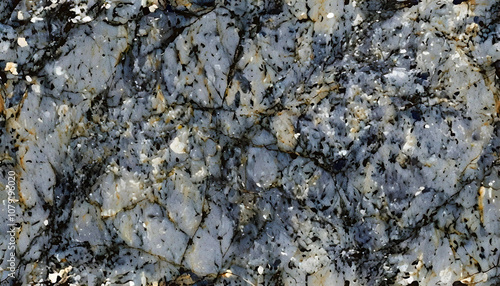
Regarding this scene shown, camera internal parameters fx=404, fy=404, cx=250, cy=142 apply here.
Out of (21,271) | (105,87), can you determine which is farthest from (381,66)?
(21,271)

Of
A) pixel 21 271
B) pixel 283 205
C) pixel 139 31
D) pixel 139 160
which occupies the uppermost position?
pixel 139 31

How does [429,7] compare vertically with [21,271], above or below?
above

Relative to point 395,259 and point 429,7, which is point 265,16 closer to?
point 429,7

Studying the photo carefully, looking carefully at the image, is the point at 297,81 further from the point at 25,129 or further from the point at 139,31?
the point at 25,129

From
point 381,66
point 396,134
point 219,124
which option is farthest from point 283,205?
point 381,66

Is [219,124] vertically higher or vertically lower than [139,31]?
lower

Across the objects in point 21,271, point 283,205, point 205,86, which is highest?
point 205,86
